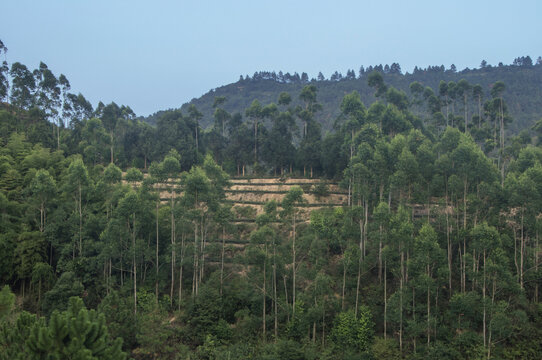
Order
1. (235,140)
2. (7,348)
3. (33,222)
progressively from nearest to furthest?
1. (7,348)
2. (33,222)
3. (235,140)

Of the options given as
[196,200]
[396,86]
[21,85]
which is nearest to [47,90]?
[21,85]

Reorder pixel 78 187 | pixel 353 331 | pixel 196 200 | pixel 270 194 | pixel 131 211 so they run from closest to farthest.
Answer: pixel 353 331 < pixel 131 211 < pixel 196 200 < pixel 78 187 < pixel 270 194

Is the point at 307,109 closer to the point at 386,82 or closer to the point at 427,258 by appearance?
the point at 427,258

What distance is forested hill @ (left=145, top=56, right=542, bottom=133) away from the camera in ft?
228

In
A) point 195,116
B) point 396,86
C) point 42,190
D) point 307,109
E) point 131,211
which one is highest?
point 396,86

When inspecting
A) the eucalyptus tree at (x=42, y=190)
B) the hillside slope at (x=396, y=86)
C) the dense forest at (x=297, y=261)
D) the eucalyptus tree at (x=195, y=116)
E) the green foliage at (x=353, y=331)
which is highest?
the hillside slope at (x=396, y=86)

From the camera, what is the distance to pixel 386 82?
3565 inches

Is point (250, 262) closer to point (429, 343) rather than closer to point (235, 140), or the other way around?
point (429, 343)

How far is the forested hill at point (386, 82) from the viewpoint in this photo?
69.6 m

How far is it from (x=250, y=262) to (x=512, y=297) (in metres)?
13.9

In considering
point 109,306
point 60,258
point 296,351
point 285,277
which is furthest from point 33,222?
point 296,351

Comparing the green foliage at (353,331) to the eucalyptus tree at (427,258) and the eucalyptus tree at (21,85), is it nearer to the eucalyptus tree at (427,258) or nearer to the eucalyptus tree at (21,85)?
the eucalyptus tree at (427,258)

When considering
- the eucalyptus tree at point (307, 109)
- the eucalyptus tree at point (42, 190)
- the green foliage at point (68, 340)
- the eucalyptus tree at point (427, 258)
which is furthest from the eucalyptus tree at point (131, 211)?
the eucalyptus tree at point (307, 109)

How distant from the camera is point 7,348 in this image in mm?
13508
